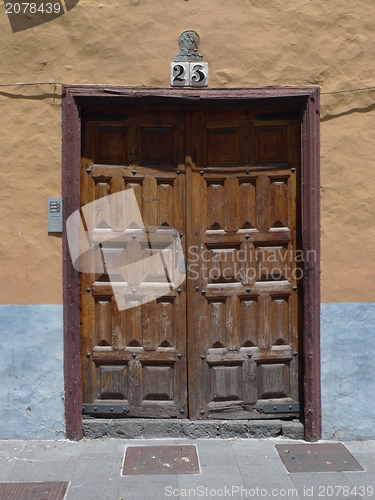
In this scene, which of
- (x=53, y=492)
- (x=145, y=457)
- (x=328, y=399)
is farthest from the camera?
(x=328, y=399)

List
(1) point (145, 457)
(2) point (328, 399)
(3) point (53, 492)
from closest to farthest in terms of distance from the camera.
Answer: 1. (3) point (53, 492)
2. (1) point (145, 457)
3. (2) point (328, 399)

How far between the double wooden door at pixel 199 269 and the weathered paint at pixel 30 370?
0.25 m

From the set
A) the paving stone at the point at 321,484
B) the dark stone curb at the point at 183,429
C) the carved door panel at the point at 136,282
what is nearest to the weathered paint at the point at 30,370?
the carved door panel at the point at 136,282

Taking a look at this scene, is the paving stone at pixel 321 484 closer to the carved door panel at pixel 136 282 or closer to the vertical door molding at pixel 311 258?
the vertical door molding at pixel 311 258

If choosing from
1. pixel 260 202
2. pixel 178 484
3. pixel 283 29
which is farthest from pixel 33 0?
pixel 178 484

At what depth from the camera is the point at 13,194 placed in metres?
4.18

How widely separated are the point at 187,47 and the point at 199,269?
180cm

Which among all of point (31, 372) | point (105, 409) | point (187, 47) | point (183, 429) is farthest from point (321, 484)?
point (187, 47)

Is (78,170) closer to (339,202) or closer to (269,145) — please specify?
(269,145)

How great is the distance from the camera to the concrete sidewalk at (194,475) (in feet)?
11.4

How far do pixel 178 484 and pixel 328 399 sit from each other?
1.46 metres

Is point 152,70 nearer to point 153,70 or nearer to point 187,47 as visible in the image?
point 153,70

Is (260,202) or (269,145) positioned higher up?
(269,145)

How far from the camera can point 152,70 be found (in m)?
4.16
